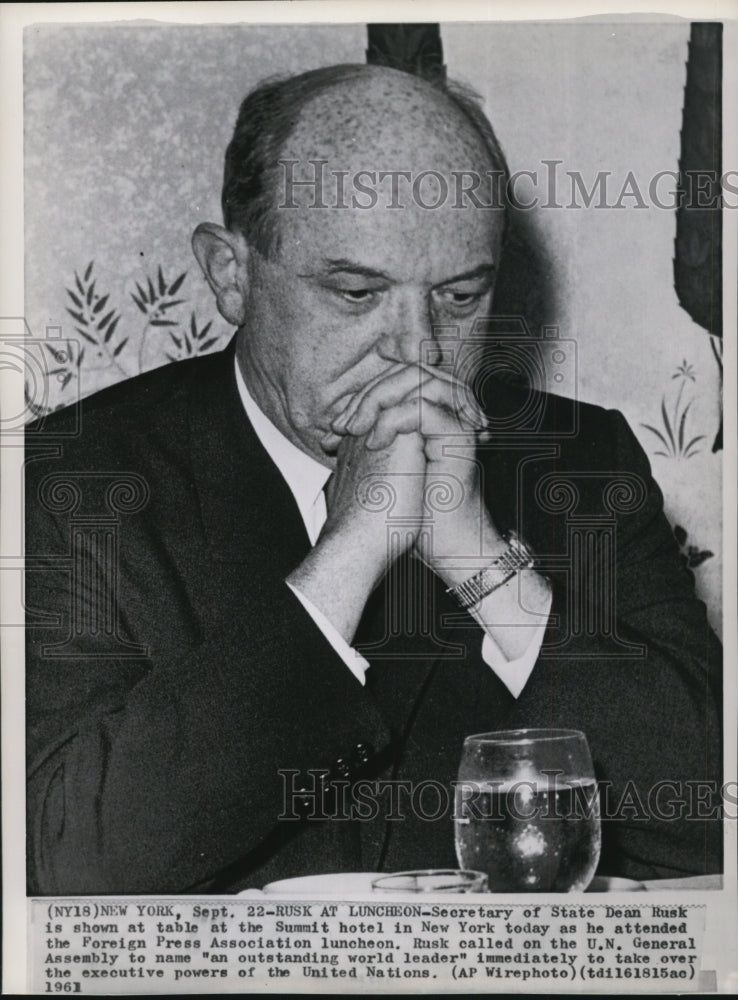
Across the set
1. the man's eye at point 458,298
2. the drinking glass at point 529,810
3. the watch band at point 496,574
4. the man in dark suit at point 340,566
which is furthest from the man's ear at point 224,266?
the drinking glass at point 529,810

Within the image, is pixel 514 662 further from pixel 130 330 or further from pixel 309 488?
pixel 130 330

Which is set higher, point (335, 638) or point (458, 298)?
point (458, 298)

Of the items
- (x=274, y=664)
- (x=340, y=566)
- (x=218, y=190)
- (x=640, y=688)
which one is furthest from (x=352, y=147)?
(x=640, y=688)

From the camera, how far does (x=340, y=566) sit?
1.42 metres


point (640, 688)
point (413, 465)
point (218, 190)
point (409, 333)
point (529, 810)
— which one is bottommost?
point (529, 810)

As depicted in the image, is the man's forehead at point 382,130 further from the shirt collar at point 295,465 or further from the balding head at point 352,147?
the shirt collar at point 295,465

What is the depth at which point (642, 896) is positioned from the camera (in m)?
1.46

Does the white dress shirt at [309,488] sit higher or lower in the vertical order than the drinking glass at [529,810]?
higher

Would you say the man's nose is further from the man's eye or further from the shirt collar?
the shirt collar

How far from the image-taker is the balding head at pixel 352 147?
143 cm

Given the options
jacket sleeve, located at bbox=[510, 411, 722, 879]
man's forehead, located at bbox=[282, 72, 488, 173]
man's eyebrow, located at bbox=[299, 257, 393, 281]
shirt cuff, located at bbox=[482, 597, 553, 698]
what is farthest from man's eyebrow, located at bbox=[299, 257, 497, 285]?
shirt cuff, located at bbox=[482, 597, 553, 698]

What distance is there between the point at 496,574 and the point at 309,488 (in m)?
0.23

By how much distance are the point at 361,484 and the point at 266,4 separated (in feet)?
1.81

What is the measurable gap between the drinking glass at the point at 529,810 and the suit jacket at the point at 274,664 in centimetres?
4
